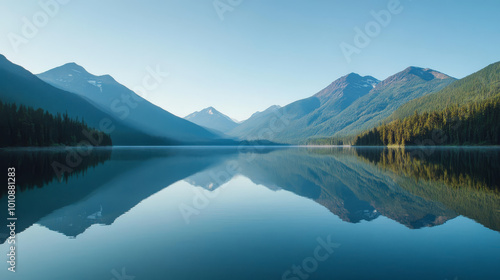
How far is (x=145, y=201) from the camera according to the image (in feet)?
67.2

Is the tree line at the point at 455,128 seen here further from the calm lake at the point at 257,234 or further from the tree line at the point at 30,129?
the tree line at the point at 30,129

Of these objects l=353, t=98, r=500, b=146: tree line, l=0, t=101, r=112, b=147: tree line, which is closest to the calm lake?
l=0, t=101, r=112, b=147: tree line

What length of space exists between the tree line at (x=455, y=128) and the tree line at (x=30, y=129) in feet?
583

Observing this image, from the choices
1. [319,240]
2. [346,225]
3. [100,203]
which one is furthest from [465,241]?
[100,203]

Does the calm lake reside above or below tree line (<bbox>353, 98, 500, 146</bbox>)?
below

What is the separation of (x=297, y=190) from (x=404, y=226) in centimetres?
1245

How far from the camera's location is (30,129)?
106938 millimetres

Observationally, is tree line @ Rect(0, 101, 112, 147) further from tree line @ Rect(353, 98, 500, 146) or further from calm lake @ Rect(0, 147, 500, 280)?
tree line @ Rect(353, 98, 500, 146)

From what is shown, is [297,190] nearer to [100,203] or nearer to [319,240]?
[319,240]

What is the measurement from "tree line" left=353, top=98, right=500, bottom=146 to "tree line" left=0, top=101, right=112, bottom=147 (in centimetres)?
17767

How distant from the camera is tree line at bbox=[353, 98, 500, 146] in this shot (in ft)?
391

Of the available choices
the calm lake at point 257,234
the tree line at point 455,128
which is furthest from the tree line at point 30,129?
the tree line at point 455,128

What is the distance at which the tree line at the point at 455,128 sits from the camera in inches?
4692

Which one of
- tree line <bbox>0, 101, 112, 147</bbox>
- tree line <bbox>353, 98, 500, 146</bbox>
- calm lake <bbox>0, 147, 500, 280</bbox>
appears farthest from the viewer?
tree line <bbox>353, 98, 500, 146</bbox>
